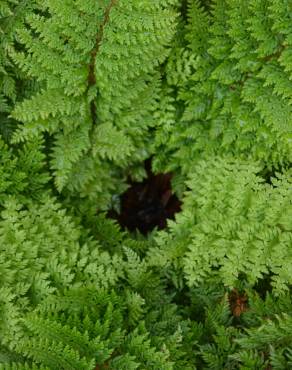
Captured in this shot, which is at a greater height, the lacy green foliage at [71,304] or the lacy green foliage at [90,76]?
the lacy green foliage at [90,76]

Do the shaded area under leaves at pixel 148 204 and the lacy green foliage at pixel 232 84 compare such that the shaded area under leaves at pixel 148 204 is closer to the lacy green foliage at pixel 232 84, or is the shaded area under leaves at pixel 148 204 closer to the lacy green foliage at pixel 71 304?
the lacy green foliage at pixel 232 84

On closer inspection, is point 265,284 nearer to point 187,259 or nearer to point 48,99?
point 187,259

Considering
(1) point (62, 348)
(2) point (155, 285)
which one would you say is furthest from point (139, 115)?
(1) point (62, 348)

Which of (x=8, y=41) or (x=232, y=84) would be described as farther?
(x=232, y=84)

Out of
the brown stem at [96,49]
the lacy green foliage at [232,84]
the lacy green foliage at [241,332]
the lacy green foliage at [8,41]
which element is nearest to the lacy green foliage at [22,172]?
the lacy green foliage at [8,41]

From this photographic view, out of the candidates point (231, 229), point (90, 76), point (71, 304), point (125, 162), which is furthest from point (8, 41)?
point (231, 229)

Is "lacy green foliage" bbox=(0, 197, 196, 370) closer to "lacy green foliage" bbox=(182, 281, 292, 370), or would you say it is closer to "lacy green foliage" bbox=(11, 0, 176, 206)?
"lacy green foliage" bbox=(182, 281, 292, 370)

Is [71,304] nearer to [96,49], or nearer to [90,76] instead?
[90,76]
